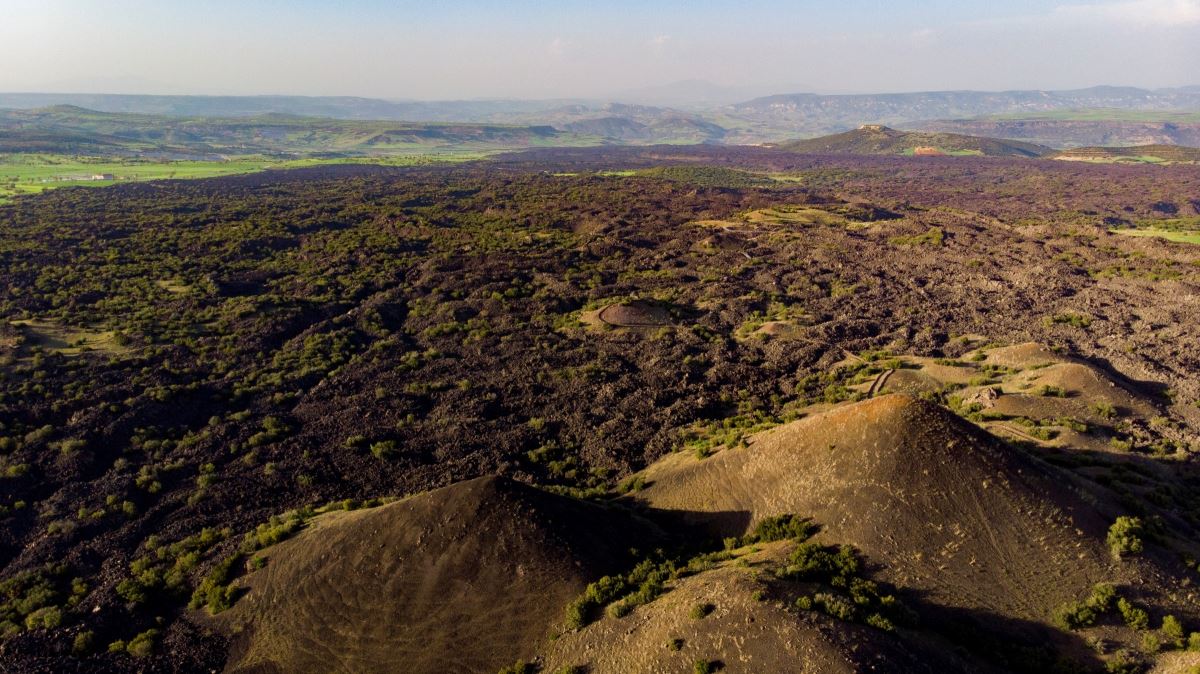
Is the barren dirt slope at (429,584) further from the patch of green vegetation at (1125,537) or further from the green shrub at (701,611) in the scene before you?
the patch of green vegetation at (1125,537)

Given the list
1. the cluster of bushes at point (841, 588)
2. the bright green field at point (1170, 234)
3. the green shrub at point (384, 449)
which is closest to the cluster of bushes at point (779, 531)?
the cluster of bushes at point (841, 588)

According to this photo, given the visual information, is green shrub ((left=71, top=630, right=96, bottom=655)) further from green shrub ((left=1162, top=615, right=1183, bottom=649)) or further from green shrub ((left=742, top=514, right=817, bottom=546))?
green shrub ((left=1162, top=615, right=1183, bottom=649))

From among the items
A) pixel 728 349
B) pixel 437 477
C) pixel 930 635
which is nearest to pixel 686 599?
pixel 930 635

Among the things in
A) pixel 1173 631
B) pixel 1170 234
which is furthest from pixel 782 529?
pixel 1170 234

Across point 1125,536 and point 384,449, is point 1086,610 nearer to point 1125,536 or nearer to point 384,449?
point 1125,536

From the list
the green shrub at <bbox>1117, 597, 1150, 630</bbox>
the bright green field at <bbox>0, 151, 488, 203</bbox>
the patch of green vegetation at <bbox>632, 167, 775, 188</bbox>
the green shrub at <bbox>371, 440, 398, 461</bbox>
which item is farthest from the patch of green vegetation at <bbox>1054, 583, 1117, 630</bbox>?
the patch of green vegetation at <bbox>632, 167, 775, 188</bbox>

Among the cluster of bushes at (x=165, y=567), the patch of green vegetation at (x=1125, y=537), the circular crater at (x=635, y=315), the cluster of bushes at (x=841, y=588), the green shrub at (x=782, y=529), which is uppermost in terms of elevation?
the circular crater at (x=635, y=315)

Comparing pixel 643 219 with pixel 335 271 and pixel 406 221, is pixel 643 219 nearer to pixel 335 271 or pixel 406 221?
pixel 406 221
